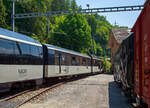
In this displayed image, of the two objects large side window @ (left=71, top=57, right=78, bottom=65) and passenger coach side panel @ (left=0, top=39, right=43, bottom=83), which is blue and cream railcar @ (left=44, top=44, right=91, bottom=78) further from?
passenger coach side panel @ (left=0, top=39, right=43, bottom=83)

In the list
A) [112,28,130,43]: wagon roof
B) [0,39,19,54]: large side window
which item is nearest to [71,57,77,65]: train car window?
[0,39,19,54]: large side window

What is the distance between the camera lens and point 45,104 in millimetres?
7852

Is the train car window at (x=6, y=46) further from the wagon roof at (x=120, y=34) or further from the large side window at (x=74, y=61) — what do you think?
the wagon roof at (x=120, y=34)

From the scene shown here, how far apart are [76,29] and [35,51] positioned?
26.6 metres

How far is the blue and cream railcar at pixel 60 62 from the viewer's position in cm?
1304

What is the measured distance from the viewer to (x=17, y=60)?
9.18 m

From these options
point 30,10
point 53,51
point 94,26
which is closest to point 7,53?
point 53,51

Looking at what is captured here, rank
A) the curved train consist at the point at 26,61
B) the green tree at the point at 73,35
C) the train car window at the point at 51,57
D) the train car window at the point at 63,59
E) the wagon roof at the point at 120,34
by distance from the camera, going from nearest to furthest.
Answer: the curved train consist at the point at 26,61
the train car window at the point at 51,57
the train car window at the point at 63,59
the wagon roof at the point at 120,34
the green tree at the point at 73,35

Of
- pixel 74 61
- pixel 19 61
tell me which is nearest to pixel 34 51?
pixel 19 61

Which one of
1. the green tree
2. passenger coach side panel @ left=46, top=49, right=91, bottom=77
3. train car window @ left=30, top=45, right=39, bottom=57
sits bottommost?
passenger coach side panel @ left=46, top=49, right=91, bottom=77

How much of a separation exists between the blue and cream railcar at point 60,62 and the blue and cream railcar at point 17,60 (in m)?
1.05

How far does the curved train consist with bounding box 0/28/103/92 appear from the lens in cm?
830

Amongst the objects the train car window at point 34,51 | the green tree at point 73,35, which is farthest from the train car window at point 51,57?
the green tree at point 73,35

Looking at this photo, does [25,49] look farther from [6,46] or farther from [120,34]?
[120,34]
